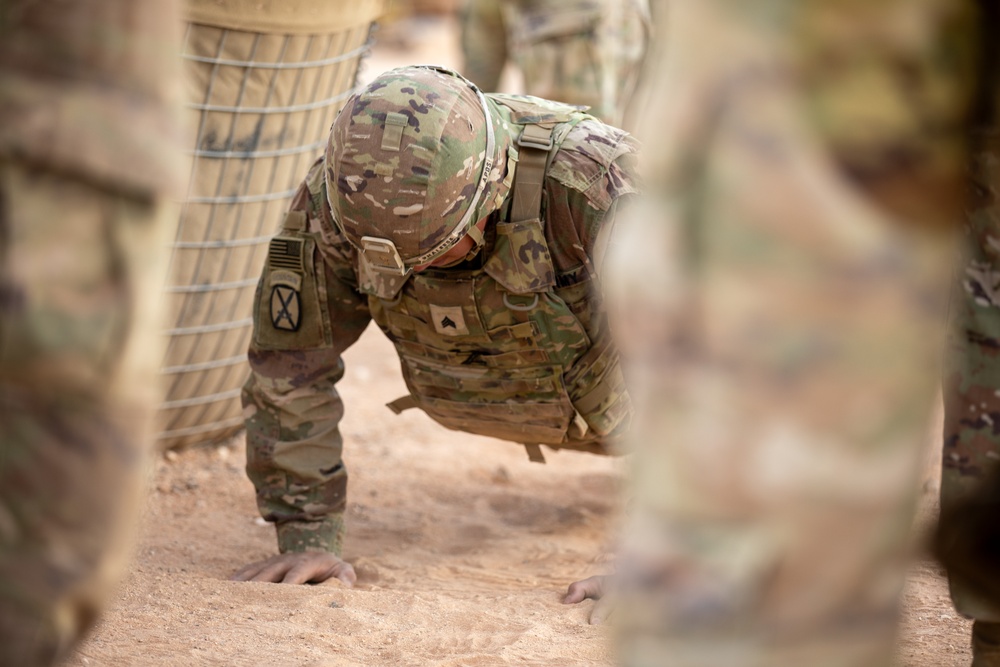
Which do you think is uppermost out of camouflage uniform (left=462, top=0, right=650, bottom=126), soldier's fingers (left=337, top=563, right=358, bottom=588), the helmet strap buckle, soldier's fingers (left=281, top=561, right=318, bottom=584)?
camouflage uniform (left=462, top=0, right=650, bottom=126)

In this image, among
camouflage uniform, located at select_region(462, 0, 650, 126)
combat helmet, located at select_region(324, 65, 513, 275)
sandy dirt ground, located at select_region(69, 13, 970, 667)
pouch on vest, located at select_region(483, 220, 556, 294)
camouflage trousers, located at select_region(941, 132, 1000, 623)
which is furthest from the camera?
camouflage uniform, located at select_region(462, 0, 650, 126)

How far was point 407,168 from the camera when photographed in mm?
2443

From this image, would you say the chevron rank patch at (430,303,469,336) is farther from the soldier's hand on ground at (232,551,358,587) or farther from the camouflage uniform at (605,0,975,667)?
the camouflage uniform at (605,0,975,667)

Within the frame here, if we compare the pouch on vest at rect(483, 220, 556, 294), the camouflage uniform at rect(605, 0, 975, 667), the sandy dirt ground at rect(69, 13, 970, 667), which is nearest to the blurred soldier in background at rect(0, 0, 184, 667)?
the camouflage uniform at rect(605, 0, 975, 667)

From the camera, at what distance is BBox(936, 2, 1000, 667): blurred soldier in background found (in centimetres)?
138

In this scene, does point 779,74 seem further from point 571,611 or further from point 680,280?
point 571,611

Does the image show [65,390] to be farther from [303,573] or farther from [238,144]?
[238,144]

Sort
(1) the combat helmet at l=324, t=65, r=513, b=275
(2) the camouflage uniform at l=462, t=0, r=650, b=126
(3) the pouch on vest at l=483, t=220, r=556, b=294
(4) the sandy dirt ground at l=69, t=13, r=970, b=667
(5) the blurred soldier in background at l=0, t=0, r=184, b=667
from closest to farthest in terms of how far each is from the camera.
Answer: (5) the blurred soldier in background at l=0, t=0, r=184, b=667
(4) the sandy dirt ground at l=69, t=13, r=970, b=667
(1) the combat helmet at l=324, t=65, r=513, b=275
(3) the pouch on vest at l=483, t=220, r=556, b=294
(2) the camouflage uniform at l=462, t=0, r=650, b=126

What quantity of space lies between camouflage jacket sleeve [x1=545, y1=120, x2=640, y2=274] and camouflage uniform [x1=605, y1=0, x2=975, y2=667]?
6.22ft

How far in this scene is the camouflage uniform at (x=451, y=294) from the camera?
2.53 meters

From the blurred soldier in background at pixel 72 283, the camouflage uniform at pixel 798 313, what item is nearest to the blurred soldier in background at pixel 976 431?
the camouflage uniform at pixel 798 313

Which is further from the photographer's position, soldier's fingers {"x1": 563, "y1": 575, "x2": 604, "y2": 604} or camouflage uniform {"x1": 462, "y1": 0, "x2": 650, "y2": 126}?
camouflage uniform {"x1": 462, "y1": 0, "x2": 650, "y2": 126}

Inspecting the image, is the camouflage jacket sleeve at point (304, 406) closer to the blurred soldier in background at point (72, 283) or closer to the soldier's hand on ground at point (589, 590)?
the soldier's hand on ground at point (589, 590)

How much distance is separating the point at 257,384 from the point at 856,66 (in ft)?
7.75
